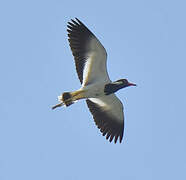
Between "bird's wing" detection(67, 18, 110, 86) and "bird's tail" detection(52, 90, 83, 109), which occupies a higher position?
"bird's wing" detection(67, 18, 110, 86)

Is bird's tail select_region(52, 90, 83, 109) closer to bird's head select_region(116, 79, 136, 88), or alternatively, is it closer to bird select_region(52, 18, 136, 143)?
bird select_region(52, 18, 136, 143)

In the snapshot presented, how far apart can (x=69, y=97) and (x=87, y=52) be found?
4.75 feet

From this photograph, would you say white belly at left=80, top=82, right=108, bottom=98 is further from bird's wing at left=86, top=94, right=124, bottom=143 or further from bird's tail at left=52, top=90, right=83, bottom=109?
bird's wing at left=86, top=94, right=124, bottom=143

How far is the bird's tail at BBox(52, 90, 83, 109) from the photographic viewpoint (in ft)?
70.0

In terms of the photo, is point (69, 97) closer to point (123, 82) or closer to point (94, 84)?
point (94, 84)

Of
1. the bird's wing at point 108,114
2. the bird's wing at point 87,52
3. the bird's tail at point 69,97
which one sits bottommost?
the bird's wing at point 108,114

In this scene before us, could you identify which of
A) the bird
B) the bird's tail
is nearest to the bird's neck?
the bird

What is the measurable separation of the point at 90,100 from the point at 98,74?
3.02 feet

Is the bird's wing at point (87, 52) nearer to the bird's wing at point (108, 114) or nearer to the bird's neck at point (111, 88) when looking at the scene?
the bird's neck at point (111, 88)

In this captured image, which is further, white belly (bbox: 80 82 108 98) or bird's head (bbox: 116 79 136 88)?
bird's head (bbox: 116 79 136 88)

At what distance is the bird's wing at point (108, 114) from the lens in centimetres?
2191

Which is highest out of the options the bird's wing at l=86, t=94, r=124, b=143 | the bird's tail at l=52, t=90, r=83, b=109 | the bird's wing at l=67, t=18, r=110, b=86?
the bird's wing at l=67, t=18, r=110, b=86

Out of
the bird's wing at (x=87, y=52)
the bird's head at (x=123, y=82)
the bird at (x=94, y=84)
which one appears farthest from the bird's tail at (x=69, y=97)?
the bird's head at (x=123, y=82)

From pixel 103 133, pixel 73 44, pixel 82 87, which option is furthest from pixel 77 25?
pixel 103 133
